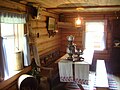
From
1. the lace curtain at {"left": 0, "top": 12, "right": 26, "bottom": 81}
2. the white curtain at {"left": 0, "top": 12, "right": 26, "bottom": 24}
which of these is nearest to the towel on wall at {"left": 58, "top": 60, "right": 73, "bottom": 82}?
the white curtain at {"left": 0, "top": 12, "right": 26, "bottom": 24}

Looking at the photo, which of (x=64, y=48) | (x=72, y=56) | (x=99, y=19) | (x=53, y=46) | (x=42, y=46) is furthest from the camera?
(x=64, y=48)

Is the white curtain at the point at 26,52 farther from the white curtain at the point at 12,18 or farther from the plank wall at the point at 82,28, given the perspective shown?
the plank wall at the point at 82,28

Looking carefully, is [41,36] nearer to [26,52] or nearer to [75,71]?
[26,52]

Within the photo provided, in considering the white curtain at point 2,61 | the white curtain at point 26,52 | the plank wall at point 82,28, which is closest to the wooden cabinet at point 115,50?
the plank wall at point 82,28

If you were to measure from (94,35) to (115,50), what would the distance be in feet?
3.45

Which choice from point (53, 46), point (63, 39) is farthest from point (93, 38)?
point (53, 46)

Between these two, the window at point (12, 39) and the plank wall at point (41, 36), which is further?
the plank wall at point (41, 36)

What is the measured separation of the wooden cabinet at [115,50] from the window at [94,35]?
0.45 m

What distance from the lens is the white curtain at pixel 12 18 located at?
2.90 metres

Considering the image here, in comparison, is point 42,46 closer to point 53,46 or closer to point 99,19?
point 53,46

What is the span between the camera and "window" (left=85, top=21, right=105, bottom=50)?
7176 millimetres

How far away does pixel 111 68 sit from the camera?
22.4 feet

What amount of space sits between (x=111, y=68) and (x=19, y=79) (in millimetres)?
4436

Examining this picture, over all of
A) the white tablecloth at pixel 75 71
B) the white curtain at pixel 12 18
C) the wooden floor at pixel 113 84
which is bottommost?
the wooden floor at pixel 113 84
